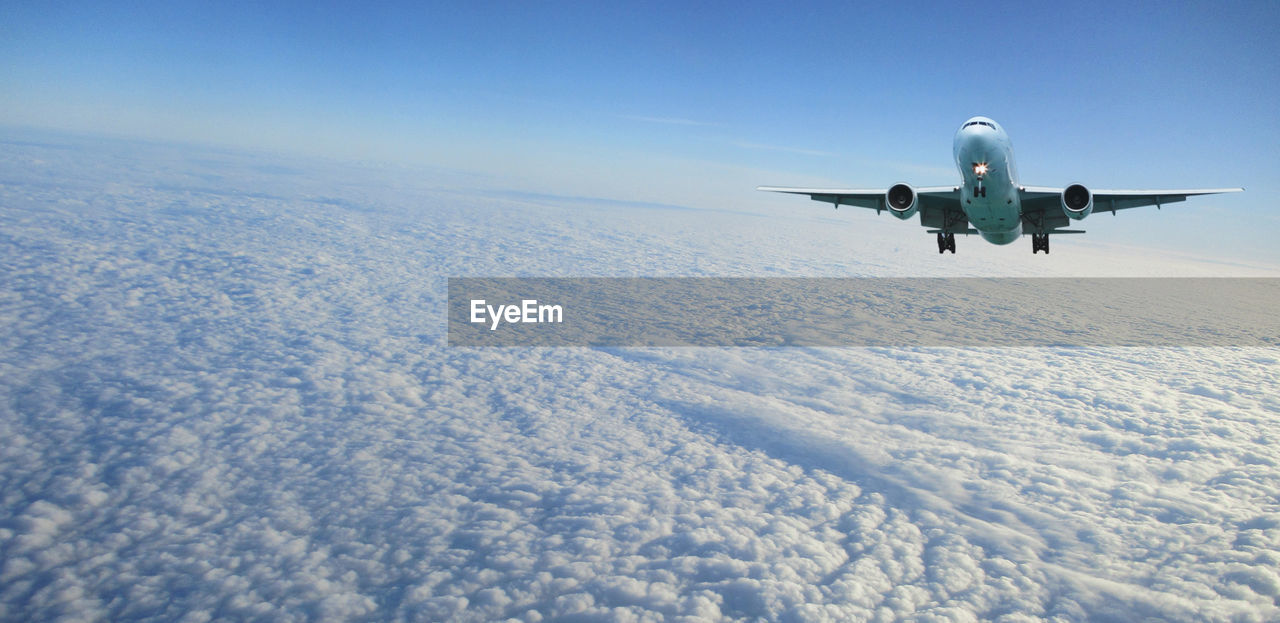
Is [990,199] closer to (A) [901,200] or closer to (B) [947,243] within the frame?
(A) [901,200]

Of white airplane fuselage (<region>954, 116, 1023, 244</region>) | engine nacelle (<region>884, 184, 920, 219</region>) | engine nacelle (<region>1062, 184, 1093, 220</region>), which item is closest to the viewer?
white airplane fuselage (<region>954, 116, 1023, 244</region>)

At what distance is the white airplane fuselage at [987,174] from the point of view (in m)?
19.0

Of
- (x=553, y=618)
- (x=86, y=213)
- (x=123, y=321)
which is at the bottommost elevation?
(x=553, y=618)

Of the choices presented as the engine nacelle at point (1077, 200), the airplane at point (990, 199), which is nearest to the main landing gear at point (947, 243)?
the airplane at point (990, 199)

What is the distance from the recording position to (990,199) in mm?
20688

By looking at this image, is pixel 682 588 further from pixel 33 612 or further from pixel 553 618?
pixel 33 612

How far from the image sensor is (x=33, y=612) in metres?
37.2

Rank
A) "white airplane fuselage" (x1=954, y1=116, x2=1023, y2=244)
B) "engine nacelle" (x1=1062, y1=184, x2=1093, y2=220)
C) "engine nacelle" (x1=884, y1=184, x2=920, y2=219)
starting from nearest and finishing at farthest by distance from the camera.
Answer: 1. "white airplane fuselage" (x1=954, y1=116, x2=1023, y2=244)
2. "engine nacelle" (x1=1062, y1=184, x2=1093, y2=220)
3. "engine nacelle" (x1=884, y1=184, x2=920, y2=219)

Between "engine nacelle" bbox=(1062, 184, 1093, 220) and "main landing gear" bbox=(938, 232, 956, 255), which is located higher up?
"engine nacelle" bbox=(1062, 184, 1093, 220)

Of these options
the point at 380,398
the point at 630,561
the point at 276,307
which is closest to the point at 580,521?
the point at 630,561

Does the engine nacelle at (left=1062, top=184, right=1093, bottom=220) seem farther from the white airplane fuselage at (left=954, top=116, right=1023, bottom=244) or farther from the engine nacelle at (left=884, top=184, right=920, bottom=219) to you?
the engine nacelle at (left=884, top=184, right=920, bottom=219)

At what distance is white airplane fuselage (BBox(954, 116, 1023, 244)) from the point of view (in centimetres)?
1902

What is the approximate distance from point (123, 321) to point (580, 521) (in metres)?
101

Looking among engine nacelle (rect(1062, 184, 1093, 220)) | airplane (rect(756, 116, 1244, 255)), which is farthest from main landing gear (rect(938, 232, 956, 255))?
engine nacelle (rect(1062, 184, 1093, 220))
